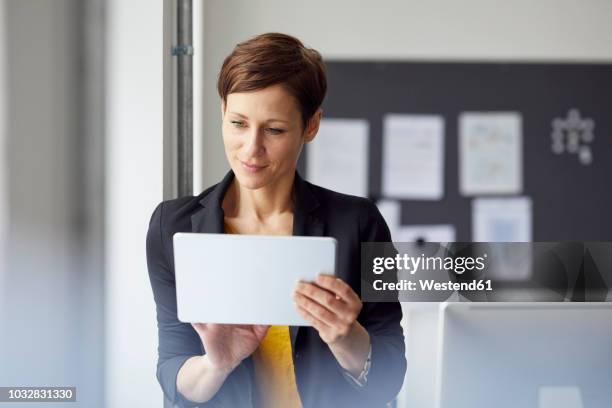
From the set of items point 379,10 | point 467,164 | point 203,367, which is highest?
point 379,10

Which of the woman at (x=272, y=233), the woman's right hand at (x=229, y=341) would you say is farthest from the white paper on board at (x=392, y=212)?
the woman's right hand at (x=229, y=341)

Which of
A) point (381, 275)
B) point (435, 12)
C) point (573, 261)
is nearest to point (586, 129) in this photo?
point (435, 12)

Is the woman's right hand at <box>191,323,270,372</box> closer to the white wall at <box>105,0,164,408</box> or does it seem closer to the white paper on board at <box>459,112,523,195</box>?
the white wall at <box>105,0,164,408</box>

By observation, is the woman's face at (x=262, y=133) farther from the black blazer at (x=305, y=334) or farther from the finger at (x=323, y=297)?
the finger at (x=323, y=297)

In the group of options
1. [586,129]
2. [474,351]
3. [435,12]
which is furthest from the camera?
[586,129]

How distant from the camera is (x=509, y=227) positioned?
1.81m

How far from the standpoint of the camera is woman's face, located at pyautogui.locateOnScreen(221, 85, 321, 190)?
74cm

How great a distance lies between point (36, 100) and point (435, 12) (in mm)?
1161

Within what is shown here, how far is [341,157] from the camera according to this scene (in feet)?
5.82

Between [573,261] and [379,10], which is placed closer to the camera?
[573,261]

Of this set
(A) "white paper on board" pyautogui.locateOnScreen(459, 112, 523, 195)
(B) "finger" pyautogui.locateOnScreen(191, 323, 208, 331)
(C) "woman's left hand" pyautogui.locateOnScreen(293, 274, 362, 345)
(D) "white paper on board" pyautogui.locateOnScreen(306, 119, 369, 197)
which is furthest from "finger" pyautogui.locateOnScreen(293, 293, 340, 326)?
(A) "white paper on board" pyautogui.locateOnScreen(459, 112, 523, 195)

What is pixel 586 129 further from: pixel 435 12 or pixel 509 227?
pixel 435 12

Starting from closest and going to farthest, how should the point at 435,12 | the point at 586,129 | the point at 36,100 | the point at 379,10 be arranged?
the point at 36,100, the point at 379,10, the point at 435,12, the point at 586,129

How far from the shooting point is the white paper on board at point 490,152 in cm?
181
